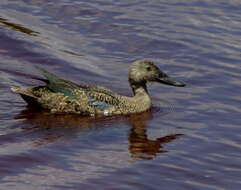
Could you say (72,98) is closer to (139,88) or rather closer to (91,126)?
(91,126)

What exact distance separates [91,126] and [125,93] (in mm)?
1917

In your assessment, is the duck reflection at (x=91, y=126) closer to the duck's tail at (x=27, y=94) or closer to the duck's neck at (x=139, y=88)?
the duck's tail at (x=27, y=94)

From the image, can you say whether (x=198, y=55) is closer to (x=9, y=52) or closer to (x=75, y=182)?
(x=9, y=52)

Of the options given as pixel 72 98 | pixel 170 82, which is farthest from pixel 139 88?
pixel 72 98

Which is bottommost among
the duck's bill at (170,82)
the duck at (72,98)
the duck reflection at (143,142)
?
the duck reflection at (143,142)

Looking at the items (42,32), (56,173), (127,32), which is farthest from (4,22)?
(56,173)

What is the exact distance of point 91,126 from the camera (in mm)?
11203

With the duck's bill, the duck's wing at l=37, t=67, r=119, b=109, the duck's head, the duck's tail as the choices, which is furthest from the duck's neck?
the duck's tail

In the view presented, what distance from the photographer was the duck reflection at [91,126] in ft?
34.0

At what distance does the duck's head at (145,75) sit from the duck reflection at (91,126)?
1.79 feet

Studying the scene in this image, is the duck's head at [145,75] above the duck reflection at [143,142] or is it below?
above

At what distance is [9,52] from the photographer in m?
14.3

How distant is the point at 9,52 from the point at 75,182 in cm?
578

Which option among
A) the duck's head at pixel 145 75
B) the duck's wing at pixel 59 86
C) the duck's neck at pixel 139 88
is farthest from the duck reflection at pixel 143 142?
the duck's wing at pixel 59 86
